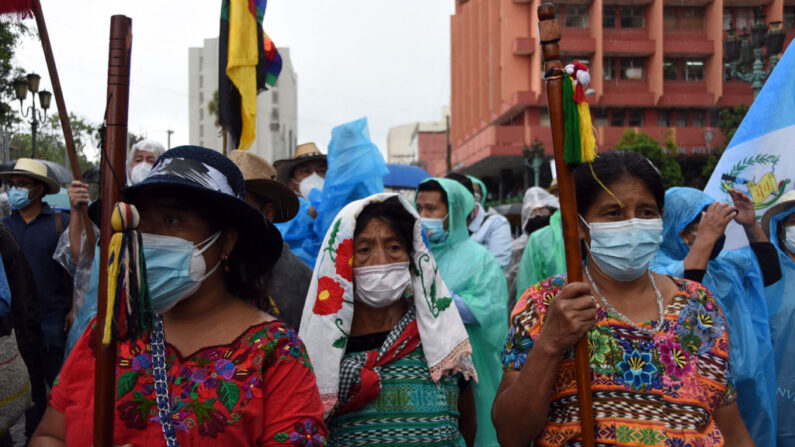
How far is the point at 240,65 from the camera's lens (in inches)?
189

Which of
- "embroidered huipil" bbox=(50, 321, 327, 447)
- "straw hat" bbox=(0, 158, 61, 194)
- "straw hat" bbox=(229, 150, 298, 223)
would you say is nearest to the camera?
"embroidered huipil" bbox=(50, 321, 327, 447)

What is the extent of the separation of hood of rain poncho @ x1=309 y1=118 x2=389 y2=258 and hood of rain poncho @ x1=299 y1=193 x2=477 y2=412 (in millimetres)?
1915

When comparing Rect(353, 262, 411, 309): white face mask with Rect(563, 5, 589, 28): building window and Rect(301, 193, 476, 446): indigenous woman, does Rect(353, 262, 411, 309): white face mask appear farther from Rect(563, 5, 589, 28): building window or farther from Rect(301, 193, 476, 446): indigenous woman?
Rect(563, 5, 589, 28): building window

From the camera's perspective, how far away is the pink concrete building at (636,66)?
4347cm

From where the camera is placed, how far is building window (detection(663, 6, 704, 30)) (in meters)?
44.5

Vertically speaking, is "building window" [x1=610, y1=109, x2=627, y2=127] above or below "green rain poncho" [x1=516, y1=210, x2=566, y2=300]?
above

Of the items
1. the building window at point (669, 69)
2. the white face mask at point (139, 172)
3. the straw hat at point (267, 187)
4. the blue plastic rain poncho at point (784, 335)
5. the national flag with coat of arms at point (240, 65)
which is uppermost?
the building window at point (669, 69)

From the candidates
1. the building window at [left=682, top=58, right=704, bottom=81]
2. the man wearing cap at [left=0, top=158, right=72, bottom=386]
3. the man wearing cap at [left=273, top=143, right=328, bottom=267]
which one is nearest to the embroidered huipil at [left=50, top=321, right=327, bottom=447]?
the man wearing cap at [left=273, top=143, right=328, bottom=267]

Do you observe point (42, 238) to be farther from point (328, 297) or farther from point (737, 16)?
point (737, 16)

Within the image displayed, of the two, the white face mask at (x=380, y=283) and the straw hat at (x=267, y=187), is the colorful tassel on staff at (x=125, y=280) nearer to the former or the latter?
the white face mask at (x=380, y=283)

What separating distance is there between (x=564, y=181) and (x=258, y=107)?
7493 centimetres

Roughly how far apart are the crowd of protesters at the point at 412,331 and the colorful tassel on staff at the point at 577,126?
360 mm

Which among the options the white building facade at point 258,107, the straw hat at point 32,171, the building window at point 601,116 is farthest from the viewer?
the white building facade at point 258,107

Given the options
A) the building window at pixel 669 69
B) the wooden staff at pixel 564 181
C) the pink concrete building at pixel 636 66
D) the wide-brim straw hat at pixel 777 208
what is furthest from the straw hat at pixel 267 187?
the building window at pixel 669 69
